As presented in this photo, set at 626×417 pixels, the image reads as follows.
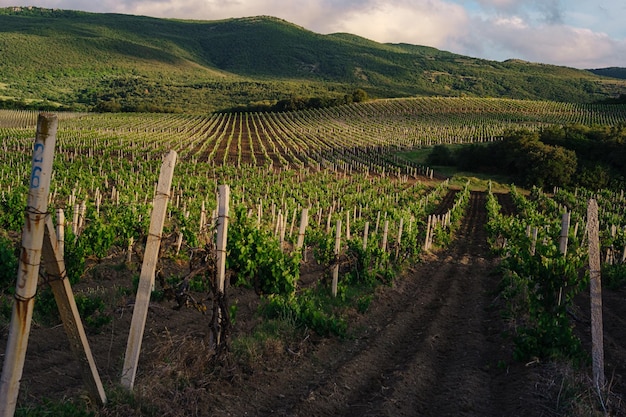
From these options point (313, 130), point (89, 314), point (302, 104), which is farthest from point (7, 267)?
point (302, 104)

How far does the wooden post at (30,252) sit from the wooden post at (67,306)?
0.50 ft

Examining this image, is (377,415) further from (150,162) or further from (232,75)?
(232,75)

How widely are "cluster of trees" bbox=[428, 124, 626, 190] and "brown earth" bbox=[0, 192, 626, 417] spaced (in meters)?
40.7

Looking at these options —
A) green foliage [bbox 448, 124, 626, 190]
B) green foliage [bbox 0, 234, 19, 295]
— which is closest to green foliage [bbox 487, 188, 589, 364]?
green foliage [bbox 0, 234, 19, 295]

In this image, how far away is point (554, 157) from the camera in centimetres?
4850

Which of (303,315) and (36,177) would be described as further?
(303,315)

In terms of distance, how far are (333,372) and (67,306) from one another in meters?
3.63

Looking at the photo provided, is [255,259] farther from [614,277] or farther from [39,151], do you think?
[614,277]

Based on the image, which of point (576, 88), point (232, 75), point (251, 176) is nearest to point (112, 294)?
point (251, 176)

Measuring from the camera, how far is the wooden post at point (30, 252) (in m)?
4.21

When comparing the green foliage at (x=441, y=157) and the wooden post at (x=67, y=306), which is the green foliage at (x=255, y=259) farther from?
the green foliage at (x=441, y=157)

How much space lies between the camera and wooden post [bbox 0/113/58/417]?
13.8ft

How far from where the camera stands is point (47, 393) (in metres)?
5.61

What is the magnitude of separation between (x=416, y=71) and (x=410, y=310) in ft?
598
